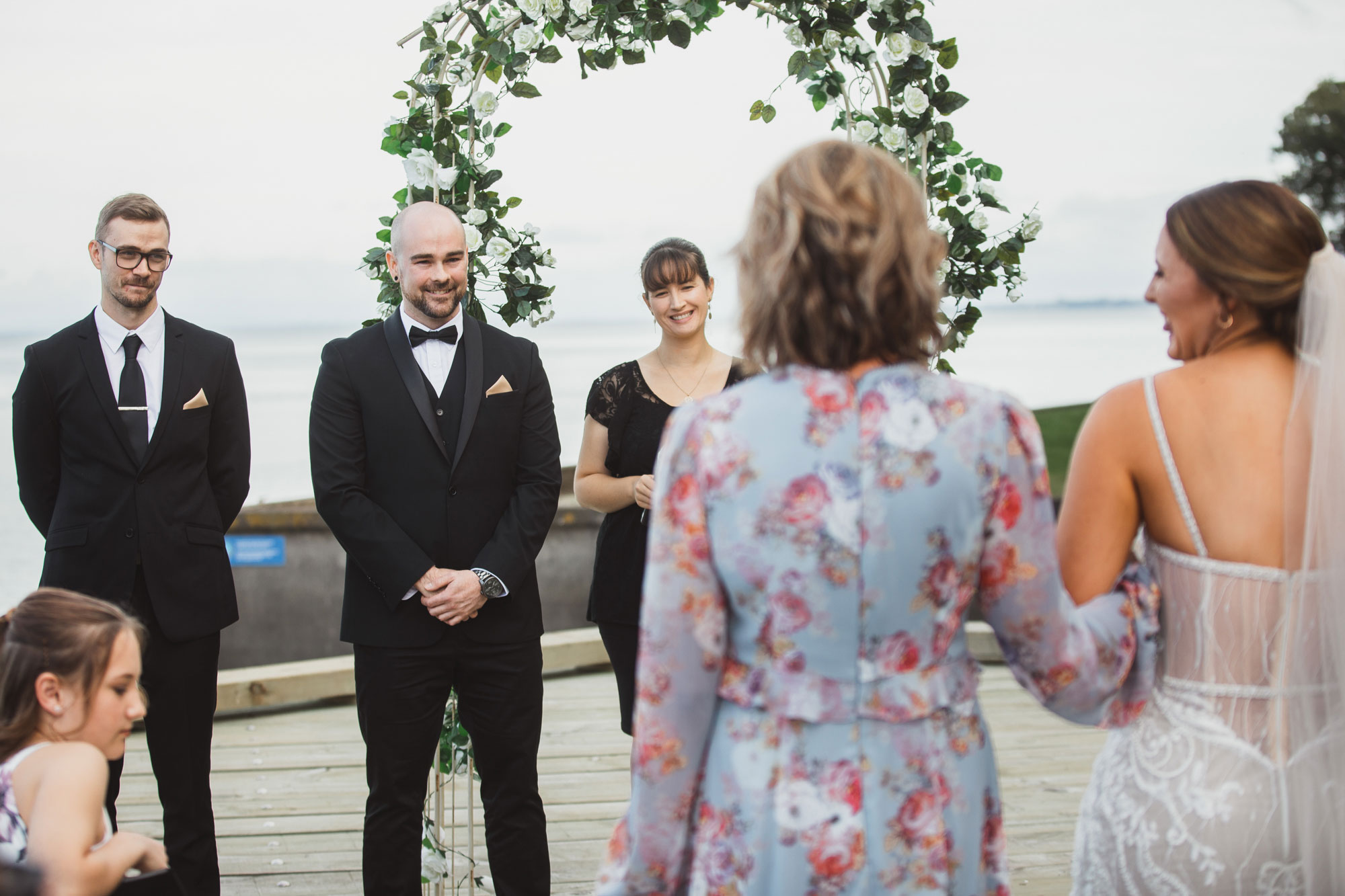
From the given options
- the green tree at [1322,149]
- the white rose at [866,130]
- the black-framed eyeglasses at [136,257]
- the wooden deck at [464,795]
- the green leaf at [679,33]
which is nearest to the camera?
the black-framed eyeglasses at [136,257]

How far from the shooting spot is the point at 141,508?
2.76 meters

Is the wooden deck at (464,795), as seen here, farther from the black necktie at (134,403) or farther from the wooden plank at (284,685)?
the black necktie at (134,403)

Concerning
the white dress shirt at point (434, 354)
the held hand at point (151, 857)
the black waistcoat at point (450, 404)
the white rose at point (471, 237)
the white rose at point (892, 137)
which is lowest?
the held hand at point (151, 857)

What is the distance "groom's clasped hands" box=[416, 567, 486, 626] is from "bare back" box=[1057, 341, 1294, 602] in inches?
56.9

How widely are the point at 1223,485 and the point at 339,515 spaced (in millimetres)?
1859

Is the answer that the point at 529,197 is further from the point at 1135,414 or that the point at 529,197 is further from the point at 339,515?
the point at 1135,414

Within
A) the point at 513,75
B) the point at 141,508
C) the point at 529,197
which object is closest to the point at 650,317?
the point at 529,197

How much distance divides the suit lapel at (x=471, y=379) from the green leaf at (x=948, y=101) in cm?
140

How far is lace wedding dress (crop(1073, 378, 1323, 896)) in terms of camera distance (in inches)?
61.1

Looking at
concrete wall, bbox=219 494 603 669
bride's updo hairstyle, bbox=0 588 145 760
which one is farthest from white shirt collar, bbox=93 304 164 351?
concrete wall, bbox=219 494 603 669

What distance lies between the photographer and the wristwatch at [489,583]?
268 cm

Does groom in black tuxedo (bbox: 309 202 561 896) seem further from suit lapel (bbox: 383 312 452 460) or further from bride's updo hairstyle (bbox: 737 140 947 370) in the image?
bride's updo hairstyle (bbox: 737 140 947 370)

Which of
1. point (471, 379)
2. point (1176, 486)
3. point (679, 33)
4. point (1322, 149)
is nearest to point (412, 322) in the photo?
point (471, 379)

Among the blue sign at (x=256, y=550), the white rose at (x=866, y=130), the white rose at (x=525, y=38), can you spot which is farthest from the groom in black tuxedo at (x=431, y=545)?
the blue sign at (x=256, y=550)
